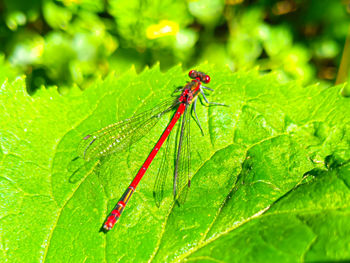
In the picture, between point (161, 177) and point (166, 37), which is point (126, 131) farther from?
point (166, 37)

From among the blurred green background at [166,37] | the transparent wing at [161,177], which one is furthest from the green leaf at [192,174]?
the blurred green background at [166,37]

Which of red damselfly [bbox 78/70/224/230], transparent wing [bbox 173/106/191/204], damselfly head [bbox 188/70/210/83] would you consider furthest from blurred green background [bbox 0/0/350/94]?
transparent wing [bbox 173/106/191/204]

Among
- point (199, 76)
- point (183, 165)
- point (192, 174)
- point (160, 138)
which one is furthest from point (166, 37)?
point (192, 174)

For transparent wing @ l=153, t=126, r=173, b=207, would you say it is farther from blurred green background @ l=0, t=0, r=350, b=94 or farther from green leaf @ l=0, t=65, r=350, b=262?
blurred green background @ l=0, t=0, r=350, b=94

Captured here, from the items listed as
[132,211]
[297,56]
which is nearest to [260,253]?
[132,211]

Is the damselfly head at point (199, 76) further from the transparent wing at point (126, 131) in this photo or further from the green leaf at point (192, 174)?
the transparent wing at point (126, 131)

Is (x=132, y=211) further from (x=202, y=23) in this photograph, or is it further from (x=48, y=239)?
(x=202, y=23)
